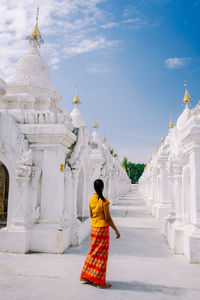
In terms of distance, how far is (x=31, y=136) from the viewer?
5.96 meters

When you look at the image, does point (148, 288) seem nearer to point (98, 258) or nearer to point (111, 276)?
point (111, 276)

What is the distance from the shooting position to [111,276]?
4250 millimetres

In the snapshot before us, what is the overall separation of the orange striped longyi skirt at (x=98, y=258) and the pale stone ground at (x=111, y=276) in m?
0.17

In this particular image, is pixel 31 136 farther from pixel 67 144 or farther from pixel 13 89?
pixel 13 89

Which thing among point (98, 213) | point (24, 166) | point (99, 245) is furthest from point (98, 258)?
point (24, 166)

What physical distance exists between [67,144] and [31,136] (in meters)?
0.96

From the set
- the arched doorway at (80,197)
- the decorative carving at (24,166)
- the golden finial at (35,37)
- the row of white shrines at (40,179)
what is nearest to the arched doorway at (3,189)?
the arched doorway at (80,197)

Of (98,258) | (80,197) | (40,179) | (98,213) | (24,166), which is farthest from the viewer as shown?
(80,197)

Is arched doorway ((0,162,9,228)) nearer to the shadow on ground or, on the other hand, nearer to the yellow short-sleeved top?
the yellow short-sleeved top

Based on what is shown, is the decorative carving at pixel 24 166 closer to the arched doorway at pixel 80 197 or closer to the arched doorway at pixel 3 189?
the arched doorway at pixel 80 197

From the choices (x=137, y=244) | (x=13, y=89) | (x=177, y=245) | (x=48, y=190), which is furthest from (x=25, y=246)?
(x=13, y=89)

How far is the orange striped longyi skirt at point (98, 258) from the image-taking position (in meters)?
3.68

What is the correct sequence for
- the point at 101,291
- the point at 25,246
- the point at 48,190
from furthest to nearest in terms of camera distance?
the point at 48,190 → the point at 25,246 → the point at 101,291

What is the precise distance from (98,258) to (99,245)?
19 cm
